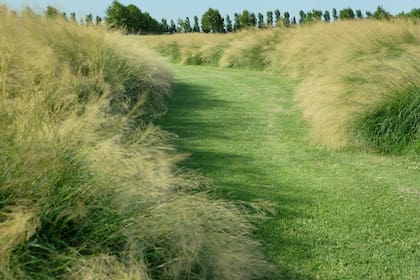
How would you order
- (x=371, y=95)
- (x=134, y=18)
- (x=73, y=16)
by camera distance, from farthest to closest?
(x=134, y=18) < (x=73, y=16) < (x=371, y=95)

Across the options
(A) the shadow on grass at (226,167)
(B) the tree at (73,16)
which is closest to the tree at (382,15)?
(A) the shadow on grass at (226,167)

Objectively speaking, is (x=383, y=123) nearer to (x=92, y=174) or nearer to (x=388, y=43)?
(x=388, y=43)

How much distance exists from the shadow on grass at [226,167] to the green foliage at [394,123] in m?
1.20

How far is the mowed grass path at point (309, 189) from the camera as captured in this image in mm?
2906

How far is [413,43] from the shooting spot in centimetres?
697

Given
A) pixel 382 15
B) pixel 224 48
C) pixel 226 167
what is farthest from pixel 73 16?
pixel 224 48

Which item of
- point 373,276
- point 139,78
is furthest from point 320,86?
point 373,276

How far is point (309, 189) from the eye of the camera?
13.2 feet

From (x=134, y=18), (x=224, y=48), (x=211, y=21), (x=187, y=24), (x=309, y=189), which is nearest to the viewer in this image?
(x=309, y=189)

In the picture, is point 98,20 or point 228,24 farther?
point 228,24

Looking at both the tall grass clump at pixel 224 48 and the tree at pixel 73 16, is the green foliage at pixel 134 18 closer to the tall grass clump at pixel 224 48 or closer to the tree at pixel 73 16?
the tall grass clump at pixel 224 48

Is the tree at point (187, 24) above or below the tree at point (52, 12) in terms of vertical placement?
below

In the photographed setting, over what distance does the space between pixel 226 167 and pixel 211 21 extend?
98.0 feet

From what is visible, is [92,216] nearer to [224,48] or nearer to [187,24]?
[224,48]
